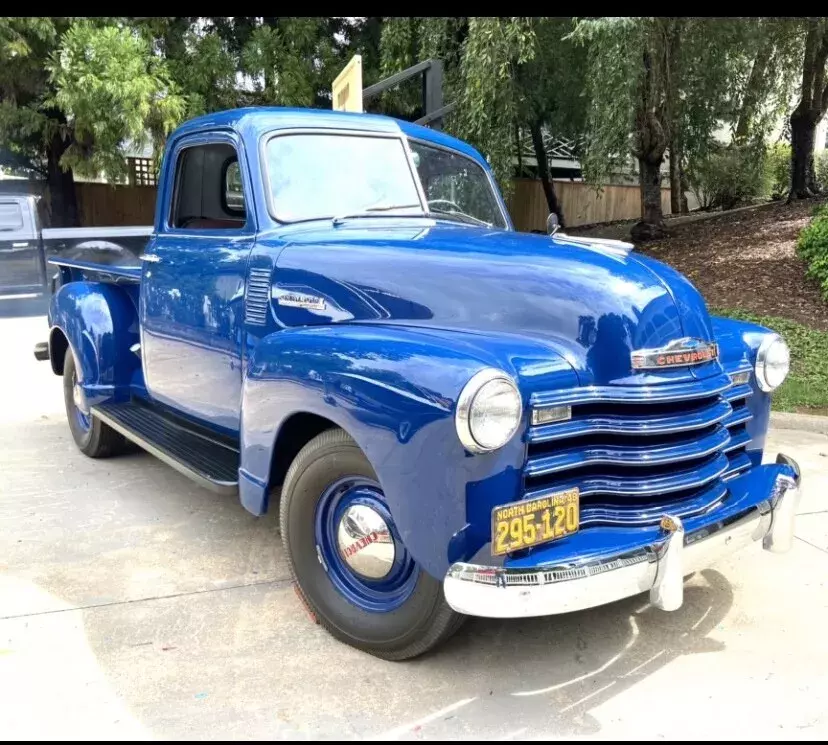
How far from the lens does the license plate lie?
2336 mm

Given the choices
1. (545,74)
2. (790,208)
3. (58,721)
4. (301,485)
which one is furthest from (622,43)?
(58,721)

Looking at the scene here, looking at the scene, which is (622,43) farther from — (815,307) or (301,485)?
(301,485)

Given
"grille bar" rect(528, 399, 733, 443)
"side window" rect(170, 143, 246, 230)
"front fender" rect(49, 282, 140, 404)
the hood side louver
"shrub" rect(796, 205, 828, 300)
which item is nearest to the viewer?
"grille bar" rect(528, 399, 733, 443)

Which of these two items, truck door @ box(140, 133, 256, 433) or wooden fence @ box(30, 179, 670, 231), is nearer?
truck door @ box(140, 133, 256, 433)

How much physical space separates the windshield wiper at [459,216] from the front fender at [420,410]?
1140mm

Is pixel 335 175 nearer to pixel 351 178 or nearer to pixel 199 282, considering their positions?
pixel 351 178

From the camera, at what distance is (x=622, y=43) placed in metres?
8.30

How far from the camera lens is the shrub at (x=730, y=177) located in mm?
15316

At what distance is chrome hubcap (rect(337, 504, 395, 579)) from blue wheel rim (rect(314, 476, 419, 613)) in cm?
2

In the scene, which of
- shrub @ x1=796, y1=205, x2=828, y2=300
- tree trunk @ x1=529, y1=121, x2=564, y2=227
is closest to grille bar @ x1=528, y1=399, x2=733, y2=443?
shrub @ x1=796, y1=205, x2=828, y2=300

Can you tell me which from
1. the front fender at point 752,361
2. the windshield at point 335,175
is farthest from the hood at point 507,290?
the front fender at point 752,361

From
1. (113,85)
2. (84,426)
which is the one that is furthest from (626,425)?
(113,85)

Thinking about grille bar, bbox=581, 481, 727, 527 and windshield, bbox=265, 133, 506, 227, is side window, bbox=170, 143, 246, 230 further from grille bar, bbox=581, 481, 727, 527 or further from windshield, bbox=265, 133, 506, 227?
grille bar, bbox=581, 481, 727, 527

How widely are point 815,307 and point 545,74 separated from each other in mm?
5386
